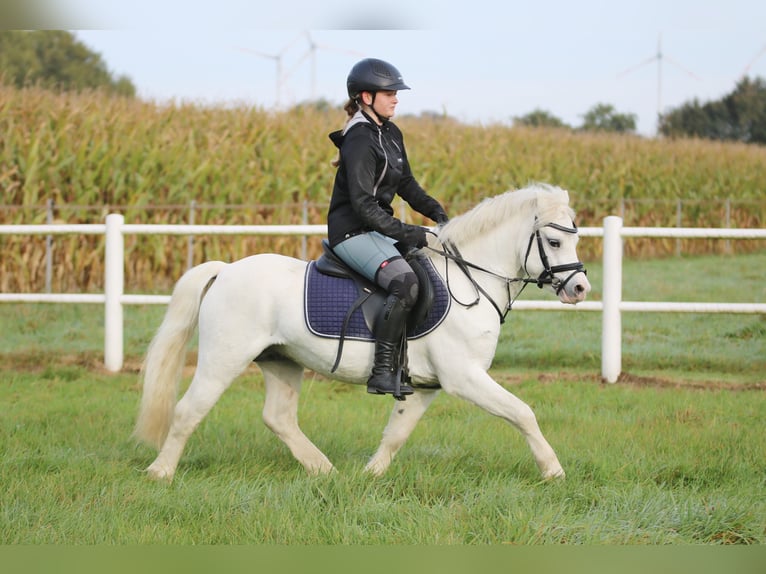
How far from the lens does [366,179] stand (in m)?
5.70

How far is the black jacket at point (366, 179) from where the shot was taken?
5.68 meters

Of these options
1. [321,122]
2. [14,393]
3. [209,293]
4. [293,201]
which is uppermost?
[321,122]

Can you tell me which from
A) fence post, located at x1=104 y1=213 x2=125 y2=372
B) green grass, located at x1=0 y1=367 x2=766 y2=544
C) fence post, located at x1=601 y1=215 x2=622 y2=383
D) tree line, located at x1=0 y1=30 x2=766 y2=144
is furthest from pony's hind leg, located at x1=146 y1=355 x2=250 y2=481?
tree line, located at x1=0 y1=30 x2=766 y2=144

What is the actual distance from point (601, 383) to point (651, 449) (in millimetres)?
3269

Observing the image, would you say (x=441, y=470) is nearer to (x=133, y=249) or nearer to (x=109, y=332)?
(x=109, y=332)

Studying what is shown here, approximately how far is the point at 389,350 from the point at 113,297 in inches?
226

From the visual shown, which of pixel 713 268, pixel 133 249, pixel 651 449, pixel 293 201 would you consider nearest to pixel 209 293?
pixel 651 449

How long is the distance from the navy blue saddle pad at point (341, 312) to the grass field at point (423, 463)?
872mm

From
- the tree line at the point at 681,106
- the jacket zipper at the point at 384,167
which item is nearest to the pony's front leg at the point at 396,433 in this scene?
the jacket zipper at the point at 384,167

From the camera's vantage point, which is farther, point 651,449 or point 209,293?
point 651,449

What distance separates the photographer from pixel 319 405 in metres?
8.67

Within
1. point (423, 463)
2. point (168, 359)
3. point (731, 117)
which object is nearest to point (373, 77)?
point (168, 359)

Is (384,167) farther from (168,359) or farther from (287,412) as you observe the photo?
(168,359)

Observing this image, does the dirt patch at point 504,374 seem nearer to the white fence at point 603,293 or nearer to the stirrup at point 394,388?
the white fence at point 603,293
